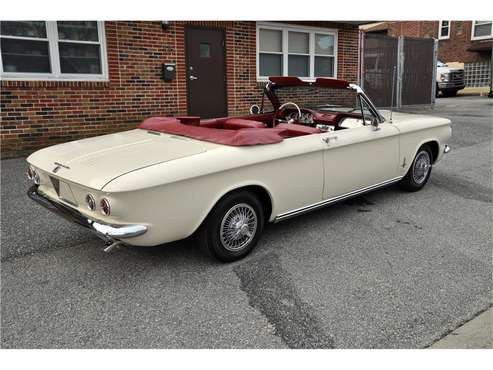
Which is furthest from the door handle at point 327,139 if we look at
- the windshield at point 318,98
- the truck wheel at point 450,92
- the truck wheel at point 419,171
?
the truck wheel at point 450,92

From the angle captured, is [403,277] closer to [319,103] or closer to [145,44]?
[319,103]

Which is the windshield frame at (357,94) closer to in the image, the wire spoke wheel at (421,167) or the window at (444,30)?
the wire spoke wheel at (421,167)

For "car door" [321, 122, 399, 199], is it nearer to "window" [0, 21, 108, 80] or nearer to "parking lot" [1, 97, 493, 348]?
"parking lot" [1, 97, 493, 348]

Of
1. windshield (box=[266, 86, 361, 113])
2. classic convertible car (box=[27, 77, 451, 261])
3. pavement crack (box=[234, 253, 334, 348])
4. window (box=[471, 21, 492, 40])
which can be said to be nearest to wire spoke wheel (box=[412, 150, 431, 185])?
classic convertible car (box=[27, 77, 451, 261])

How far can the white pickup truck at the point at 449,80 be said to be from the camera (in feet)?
68.9

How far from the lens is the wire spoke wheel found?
5.38 metres

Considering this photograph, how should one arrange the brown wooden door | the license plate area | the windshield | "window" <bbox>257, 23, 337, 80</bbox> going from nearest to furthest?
the license plate area, the windshield, the brown wooden door, "window" <bbox>257, 23, 337, 80</bbox>

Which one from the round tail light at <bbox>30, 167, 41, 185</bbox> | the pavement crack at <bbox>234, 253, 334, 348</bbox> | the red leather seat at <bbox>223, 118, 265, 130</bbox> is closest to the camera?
the pavement crack at <bbox>234, 253, 334, 348</bbox>

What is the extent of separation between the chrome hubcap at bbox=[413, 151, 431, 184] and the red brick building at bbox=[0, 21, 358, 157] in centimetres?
529

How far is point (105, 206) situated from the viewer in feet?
9.54

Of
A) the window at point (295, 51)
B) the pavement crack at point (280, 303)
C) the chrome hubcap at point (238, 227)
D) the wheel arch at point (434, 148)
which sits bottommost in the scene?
the pavement crack at point (280, 303)

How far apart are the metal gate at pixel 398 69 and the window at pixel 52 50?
7.70 metres

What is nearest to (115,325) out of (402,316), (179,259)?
(179,259)

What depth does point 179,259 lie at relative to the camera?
11.8ft
